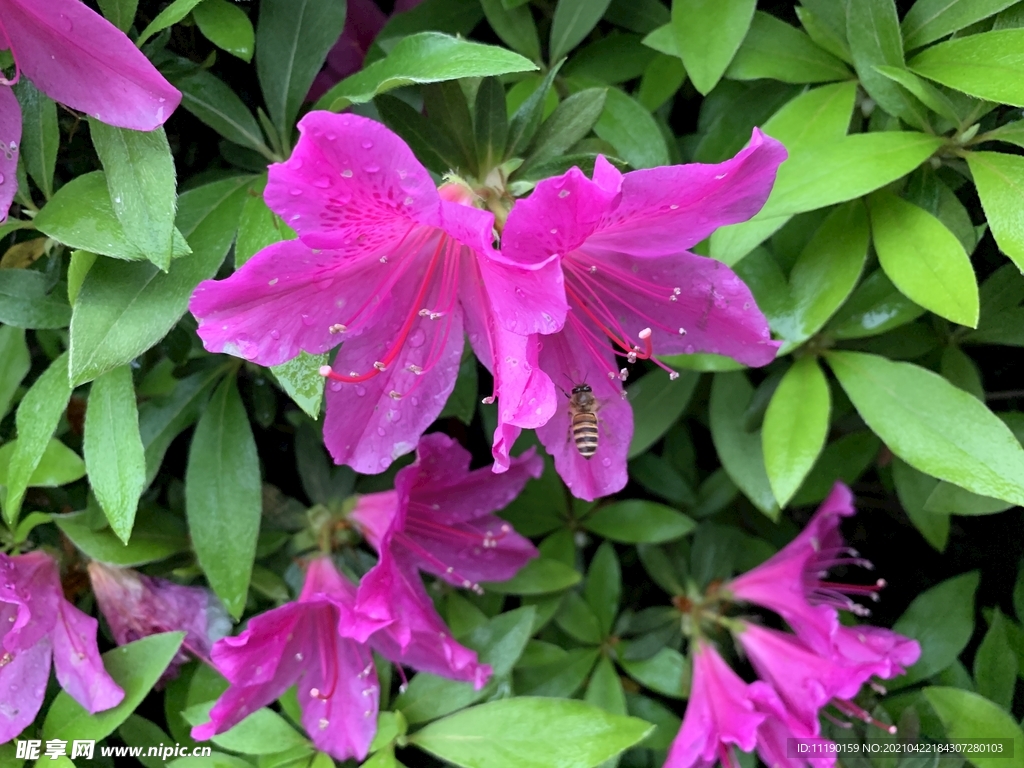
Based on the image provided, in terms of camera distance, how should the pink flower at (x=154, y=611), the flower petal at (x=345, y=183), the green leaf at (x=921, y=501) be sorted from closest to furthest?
the flower petal at (x=345, y=183)
the pink flower at (x=154, y=611)
the green leaf at (x=921, y=501)

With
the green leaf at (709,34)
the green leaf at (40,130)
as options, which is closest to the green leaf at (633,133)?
the green leaf at (709,34)

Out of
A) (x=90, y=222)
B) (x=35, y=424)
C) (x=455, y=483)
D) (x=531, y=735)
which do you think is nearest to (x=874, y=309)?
(x=455, y=483)

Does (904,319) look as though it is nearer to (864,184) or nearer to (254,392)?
(864,184)

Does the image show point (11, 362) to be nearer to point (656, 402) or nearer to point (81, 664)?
point (81, 664)

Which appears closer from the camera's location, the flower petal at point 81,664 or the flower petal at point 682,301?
the flower petal at point 682,301

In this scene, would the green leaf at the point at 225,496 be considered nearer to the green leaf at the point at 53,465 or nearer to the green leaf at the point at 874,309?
the green leaf at the point at 53,465

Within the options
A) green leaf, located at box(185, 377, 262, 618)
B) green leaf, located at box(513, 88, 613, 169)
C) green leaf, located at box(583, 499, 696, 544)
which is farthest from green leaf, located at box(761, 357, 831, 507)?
green leaf, located at box(185, 377, 262, 618)
